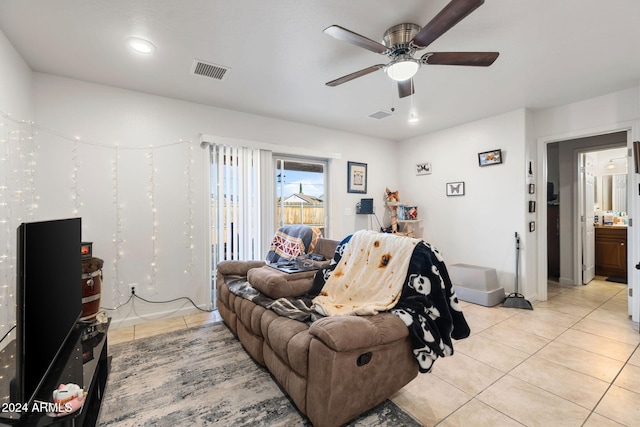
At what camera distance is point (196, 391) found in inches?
74.7

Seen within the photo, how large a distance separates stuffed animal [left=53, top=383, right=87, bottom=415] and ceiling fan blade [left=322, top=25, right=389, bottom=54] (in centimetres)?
205

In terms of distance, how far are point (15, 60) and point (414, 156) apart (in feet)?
16.6

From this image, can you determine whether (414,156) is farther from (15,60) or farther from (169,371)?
(15,60)

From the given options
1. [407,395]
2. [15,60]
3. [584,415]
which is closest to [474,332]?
[584,415]

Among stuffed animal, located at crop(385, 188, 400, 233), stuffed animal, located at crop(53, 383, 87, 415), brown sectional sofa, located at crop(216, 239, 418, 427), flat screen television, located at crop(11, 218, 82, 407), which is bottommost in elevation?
brown sectional sofa, located at crop(216, 239, 418, 427)

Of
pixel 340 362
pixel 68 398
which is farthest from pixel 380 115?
pixel 68 398

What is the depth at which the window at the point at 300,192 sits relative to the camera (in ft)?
13.5

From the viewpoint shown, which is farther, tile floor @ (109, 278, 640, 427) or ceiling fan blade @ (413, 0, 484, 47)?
tile floor @ (109, 278, 640, 427)

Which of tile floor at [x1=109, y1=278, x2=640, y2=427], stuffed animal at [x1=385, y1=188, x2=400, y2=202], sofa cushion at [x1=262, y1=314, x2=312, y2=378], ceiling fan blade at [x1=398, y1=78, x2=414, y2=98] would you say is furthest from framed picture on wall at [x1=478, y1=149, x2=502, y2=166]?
sofa cushion at [x1=262, y1=314, x2=312, y2=378]

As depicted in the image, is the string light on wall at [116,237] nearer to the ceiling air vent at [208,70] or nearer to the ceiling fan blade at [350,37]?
the ceiling air vent at [208,70]

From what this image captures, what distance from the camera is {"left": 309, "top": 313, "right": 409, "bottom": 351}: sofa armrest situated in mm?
1398

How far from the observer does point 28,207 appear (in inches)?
96.2

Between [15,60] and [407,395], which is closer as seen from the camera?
[407,395]

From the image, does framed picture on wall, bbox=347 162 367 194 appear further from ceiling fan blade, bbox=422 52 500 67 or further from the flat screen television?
the flat screen television
